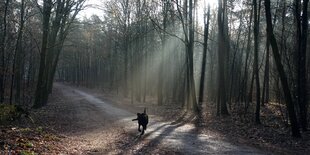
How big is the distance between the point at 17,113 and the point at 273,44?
1256 centimetres

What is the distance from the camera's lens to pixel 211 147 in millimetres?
11898

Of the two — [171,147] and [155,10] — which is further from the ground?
[155,10]

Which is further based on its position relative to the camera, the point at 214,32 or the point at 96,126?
the point at 214,32

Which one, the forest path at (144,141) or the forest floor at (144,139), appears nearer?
the forest floor at (144,139)

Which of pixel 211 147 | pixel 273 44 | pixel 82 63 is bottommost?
pixel 211 147

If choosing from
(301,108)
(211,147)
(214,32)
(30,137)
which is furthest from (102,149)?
(214,32)

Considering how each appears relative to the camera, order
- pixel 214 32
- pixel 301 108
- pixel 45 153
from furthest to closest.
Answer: pixel 214 32 → pixel 301 108 → pixel 45 153

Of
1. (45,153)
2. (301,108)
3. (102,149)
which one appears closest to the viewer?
(45,153)

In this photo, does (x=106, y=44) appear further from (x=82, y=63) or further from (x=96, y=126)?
(x=96, y=126)

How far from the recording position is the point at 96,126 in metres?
18.4

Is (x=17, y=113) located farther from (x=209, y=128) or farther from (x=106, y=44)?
(x=106, y=44)

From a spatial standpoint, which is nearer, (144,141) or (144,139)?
(144,141)

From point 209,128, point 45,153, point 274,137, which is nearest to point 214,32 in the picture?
point 209,128

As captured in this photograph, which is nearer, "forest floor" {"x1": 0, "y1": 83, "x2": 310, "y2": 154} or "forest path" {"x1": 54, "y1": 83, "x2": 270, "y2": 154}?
"forest floor" {"x1": 0, "y1": 83, "x2": 310, "y2": 154}
